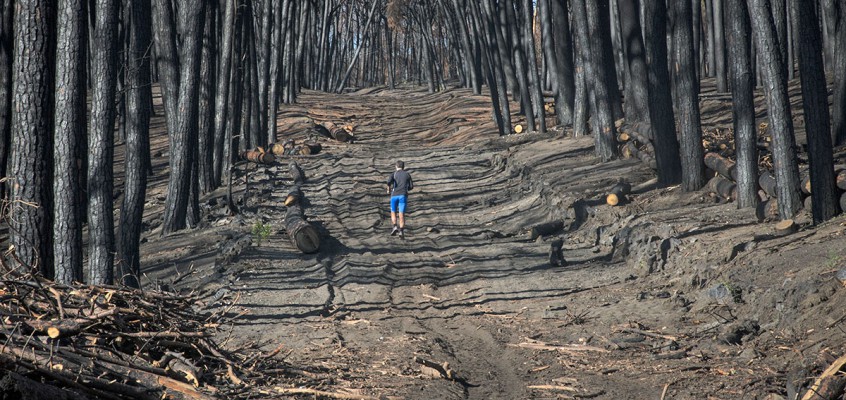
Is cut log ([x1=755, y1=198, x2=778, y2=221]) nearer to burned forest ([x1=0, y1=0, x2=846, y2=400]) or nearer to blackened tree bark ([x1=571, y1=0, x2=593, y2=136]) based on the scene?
burned forest ([x1=0, y1=0, x2=846, y2=400])

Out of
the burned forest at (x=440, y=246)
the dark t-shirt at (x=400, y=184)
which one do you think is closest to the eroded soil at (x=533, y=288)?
the burned forest at (x=440, y=246)

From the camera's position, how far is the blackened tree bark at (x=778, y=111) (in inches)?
450

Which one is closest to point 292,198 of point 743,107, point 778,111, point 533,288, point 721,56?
point 533,288

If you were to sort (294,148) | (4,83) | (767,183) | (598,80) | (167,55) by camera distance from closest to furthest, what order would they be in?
(767,183)
(4,83)
(167,55)
(598,80)
(294,148)

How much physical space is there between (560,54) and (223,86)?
35.1 feet

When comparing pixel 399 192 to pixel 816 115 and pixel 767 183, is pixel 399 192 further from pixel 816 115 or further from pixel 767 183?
pixel 816 115

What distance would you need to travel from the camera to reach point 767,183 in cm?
1266

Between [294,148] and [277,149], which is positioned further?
[294,148]

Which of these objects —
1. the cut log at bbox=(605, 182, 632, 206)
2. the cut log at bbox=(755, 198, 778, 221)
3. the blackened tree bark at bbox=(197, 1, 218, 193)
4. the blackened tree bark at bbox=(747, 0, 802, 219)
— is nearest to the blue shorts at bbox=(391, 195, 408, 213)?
the cut log at bbox=(605, 182, 632, 206)

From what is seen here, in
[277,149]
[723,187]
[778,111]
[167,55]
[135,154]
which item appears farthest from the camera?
[277,149]

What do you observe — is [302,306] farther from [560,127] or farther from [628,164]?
[560,127]

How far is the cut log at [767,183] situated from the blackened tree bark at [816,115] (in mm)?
1278

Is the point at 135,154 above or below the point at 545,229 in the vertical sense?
above

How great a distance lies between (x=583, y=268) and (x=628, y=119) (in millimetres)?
9052
